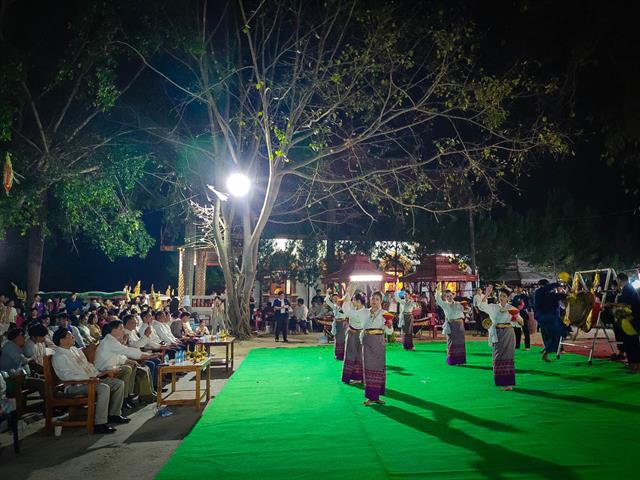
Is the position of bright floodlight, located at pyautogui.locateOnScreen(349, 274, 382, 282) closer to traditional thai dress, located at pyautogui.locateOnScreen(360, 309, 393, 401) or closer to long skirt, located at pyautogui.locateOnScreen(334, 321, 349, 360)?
long skirt, located at pyautogui.locateOnScreen(334, 321, 349, 360)

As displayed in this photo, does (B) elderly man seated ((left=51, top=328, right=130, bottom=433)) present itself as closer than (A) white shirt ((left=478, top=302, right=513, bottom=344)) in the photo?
Yes

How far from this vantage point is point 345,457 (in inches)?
195

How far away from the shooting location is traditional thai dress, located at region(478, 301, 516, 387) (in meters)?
8.23

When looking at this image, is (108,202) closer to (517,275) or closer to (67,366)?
(67,366)

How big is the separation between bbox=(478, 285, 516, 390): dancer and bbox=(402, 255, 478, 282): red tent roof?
8758mm

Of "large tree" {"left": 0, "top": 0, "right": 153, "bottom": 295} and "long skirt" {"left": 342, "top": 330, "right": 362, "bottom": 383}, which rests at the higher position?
"large tree" {"left": 0, "top": 0, "right": 153, "bottom": 295}

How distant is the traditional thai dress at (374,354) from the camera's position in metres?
7.26

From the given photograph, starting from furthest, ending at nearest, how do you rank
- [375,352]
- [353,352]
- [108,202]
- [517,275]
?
[517,275] → [108,202] → [353,352] → [375,352]

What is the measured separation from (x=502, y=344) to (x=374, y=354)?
2.37 m

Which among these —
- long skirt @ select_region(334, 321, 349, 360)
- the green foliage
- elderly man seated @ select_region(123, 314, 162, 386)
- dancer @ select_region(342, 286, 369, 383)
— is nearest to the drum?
long skirt @ select_region(334, 321, 349, 360)

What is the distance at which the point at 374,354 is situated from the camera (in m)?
7.41

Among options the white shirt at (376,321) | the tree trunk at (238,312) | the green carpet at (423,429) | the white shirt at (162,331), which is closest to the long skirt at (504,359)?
the green carpet at (423,429)

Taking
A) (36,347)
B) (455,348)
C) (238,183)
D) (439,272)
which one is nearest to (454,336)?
(455,348)

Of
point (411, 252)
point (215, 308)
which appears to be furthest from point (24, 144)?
point (411, 252)
